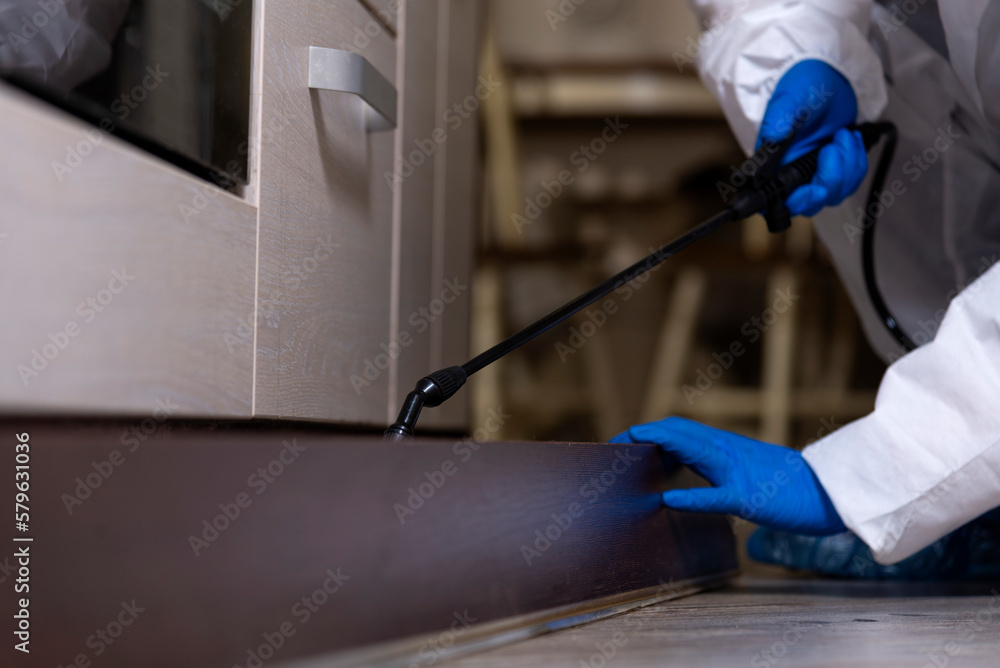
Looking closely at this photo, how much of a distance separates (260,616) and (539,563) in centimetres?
18

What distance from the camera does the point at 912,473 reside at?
2.08 ft

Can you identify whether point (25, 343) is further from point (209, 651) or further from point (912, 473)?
point (912, 473)

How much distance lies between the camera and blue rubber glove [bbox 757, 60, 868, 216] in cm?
88

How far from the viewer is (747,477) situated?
0.69m

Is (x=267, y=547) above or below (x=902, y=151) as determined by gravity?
below

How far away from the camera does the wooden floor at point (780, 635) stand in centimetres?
42

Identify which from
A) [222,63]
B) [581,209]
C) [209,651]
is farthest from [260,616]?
[581,209]

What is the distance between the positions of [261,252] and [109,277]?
0.16 m

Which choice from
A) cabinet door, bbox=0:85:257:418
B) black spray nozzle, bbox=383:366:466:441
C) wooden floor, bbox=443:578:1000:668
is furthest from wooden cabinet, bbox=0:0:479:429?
wooden floor, bbox=443:578:1000:668

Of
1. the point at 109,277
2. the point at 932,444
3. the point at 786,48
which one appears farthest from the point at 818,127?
the point at 109,277

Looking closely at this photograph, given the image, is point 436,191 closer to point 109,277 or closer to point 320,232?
point 320,232

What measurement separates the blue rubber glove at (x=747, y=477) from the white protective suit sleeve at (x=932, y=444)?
0.10ft

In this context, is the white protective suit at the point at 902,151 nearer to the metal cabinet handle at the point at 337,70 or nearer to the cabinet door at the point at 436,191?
the cabinet door at the point at 436,191

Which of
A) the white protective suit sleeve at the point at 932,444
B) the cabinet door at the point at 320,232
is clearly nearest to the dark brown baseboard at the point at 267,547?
the cabinet door at the point at 320,232
